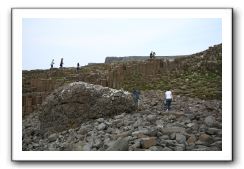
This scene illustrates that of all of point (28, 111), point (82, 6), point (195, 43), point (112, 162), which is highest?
point (82, 6)

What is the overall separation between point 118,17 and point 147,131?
1445 mm

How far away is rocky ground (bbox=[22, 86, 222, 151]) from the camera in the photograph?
23.0ft

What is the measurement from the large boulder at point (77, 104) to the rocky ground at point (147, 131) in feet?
0.32

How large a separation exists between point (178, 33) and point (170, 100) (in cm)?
86

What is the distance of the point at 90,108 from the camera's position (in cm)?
746

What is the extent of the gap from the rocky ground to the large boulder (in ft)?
0.32

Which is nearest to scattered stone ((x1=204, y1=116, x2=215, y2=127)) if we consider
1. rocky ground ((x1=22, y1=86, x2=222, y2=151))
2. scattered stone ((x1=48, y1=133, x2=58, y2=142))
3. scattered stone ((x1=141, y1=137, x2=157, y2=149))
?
rocky ground ((x1=22, y1=86, x2=222, y2=151))

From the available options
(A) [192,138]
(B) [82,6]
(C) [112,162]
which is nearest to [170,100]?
(A) [192,138]

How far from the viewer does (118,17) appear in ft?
23.6

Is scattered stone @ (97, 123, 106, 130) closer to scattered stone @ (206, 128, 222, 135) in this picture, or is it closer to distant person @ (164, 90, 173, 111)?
distant person @ (164, 90, 173, 111)

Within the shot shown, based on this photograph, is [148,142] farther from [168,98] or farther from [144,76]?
[144,76]

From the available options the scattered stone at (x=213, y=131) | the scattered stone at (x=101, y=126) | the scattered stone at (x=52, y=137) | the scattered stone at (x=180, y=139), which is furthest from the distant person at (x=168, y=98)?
the scattered stone at (x=52, y=137)

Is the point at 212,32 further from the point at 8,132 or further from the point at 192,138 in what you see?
the point at 8,132

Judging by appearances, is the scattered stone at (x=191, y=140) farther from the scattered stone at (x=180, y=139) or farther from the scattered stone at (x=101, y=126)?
the scattered stone at (x=101, y=126)
